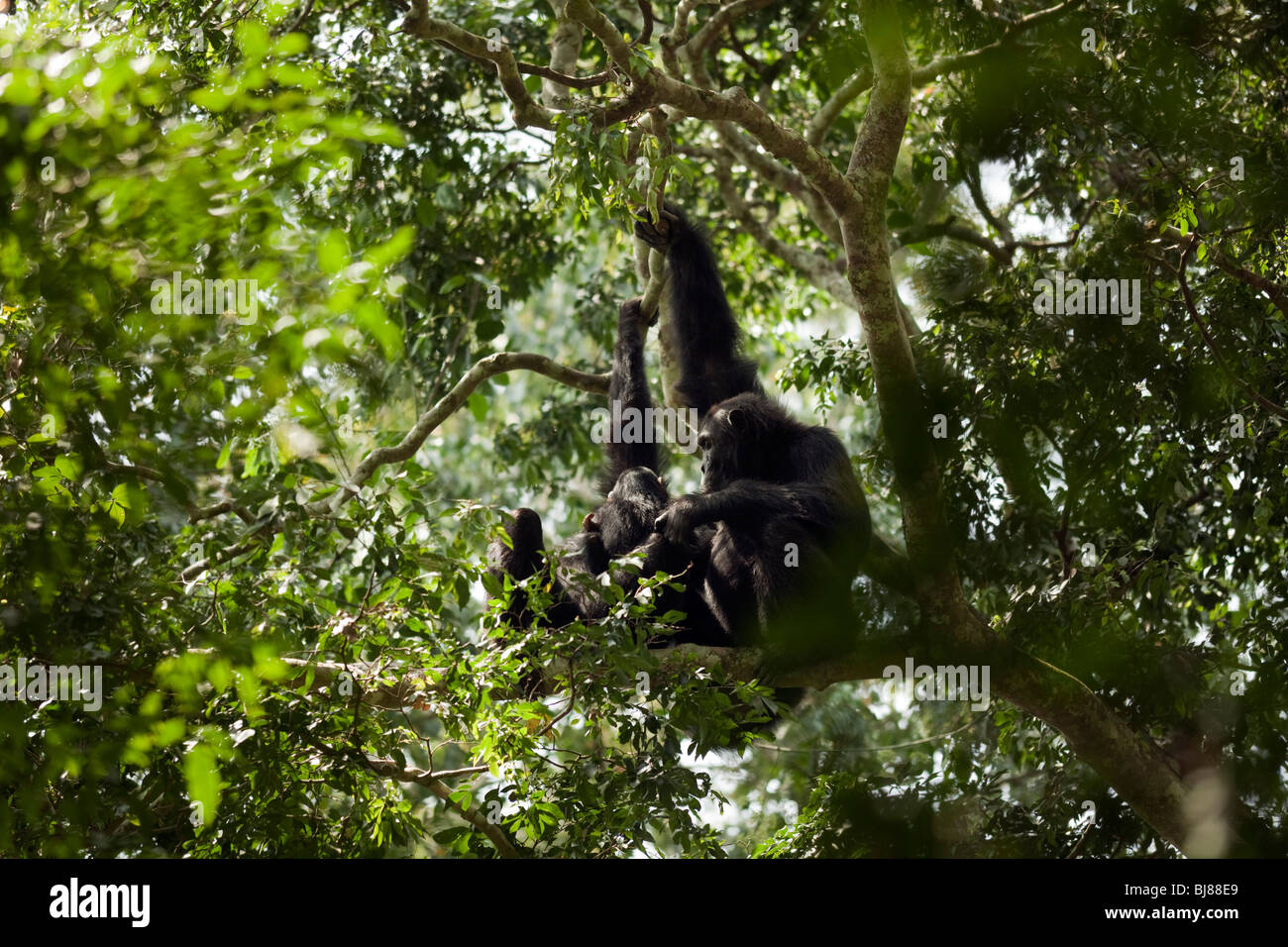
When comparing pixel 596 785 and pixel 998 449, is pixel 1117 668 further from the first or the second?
pixel 596 785

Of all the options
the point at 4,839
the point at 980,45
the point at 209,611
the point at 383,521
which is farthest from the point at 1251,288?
the point at 4,839

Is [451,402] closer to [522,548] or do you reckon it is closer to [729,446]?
[522,548]

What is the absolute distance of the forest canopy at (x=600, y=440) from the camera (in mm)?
3605

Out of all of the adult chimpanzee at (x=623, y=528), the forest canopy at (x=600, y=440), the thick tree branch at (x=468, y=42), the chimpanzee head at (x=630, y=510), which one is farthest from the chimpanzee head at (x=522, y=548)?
the thick tree branch at (x=468, y=42)

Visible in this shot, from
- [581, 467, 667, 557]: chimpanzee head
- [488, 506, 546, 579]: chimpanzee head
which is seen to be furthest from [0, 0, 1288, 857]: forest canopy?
[581, 467, 667, 557]: chimpanzee head

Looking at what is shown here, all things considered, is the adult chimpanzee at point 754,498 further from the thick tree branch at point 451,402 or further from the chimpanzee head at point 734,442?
the thick tree branch at point 451,402

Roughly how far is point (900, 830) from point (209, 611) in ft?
15.1

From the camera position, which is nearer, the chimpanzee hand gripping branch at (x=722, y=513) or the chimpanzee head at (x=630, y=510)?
the chimpanzee hand gripping branch at (x=722, y=513)

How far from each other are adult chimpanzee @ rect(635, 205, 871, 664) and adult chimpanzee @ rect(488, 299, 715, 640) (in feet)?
0.91

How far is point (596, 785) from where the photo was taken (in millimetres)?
6629

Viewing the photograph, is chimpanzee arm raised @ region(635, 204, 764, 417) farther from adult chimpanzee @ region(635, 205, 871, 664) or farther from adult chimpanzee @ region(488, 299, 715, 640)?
adult chimpanzee @ region(488, 299, 715, 640)

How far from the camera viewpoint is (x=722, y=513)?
890cm

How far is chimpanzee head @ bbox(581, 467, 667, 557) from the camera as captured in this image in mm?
9760

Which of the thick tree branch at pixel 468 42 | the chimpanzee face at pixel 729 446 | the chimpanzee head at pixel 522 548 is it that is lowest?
the chimpanzee head at pixel 522 548
